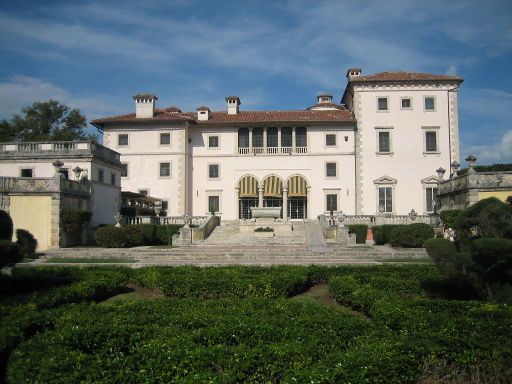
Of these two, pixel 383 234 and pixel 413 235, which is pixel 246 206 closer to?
pixel 383 234

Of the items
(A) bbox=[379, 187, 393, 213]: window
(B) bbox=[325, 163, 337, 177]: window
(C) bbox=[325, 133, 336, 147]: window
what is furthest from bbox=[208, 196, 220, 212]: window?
(A) bbox=[379, 187, 393, 213]: window

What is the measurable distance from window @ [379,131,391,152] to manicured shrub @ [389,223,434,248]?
54.8 feet

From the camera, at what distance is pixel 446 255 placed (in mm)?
10984

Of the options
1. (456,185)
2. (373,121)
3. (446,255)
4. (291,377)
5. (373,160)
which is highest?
(373,121)

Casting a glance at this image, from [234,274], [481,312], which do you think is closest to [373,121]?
[234,274]

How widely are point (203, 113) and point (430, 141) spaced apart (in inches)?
844

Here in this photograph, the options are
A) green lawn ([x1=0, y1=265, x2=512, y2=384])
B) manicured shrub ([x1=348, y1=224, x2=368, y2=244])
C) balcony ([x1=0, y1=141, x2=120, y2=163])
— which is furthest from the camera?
balcony ([x1=0, y1=141, x2=120, y2=163])

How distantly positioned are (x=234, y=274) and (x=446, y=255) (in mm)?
6167

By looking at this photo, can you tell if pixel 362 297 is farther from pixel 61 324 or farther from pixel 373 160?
pixel 373 160

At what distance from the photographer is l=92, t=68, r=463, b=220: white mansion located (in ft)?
143

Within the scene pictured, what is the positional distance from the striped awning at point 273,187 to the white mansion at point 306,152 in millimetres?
94

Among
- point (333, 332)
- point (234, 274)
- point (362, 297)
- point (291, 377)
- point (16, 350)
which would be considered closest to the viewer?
point (291, 377)

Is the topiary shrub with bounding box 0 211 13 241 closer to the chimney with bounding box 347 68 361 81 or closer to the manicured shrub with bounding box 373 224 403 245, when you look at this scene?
the manicured shrub with bounding box 373 224 403 245

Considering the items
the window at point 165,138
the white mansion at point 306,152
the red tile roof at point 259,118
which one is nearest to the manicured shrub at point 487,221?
the white mansion at point 306,152
